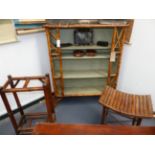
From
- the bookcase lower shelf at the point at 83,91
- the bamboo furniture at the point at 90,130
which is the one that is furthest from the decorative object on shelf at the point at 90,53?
the bamboo furniture at the point at 90,130

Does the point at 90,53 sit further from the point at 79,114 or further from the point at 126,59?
the point at 79,114

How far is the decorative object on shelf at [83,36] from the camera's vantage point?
6.55 ft

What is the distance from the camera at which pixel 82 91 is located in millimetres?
2359

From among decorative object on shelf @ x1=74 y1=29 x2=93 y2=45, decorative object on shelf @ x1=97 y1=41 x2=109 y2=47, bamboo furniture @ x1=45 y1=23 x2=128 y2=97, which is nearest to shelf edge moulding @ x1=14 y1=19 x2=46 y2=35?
bamboo furniture @ x1=45 y1=23 x2=128 y2=97

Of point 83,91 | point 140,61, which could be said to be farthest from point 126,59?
point 83,91

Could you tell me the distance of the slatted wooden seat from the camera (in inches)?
61.6

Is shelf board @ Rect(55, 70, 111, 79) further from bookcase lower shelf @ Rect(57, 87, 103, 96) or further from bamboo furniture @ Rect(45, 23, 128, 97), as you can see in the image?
bookcase lower shelf @ Rect(57, 87, 103, 96)

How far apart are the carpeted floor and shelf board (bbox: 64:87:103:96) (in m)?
0.22

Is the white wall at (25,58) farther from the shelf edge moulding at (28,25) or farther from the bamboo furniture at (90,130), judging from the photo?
the bamboo furniture at (90,130)

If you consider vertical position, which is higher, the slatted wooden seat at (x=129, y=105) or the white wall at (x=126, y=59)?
the white wall at (x=126, y=59)

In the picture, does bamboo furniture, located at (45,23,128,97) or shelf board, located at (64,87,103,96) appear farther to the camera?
shelf board, located at (64,87,103,96)

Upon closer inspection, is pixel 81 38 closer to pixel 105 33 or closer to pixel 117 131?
pixel 105 33

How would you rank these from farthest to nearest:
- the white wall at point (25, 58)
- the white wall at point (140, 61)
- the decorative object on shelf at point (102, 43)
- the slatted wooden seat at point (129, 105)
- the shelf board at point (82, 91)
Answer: the shelf board at point (82, 91), the decorative object on shelf at point (102, 43), the white wall at point (25, 58), the white wall at point (140, 61), the slatted wooden seat at point (129, 105)

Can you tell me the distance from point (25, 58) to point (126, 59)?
5.12ft
